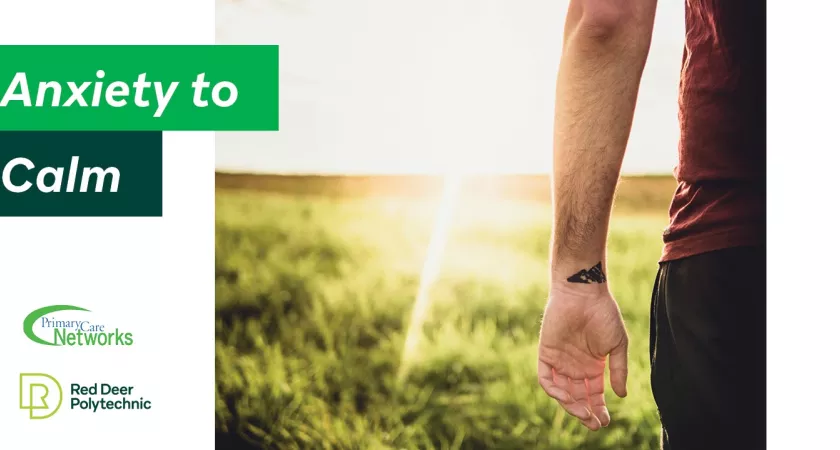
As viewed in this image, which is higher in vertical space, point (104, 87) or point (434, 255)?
point (104, 87)

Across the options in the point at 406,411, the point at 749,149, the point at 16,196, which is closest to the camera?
the point at 749,149

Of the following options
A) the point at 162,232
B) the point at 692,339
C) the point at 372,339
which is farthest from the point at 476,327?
the point at 692,339

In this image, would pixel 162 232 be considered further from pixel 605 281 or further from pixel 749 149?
pixel 749 149

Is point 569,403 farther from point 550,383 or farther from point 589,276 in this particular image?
point 589,276

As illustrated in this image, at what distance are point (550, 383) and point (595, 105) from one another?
503mm

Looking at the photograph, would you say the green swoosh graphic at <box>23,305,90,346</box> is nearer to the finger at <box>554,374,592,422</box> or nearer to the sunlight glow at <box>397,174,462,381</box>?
the sunlight glow at <box>397,174,462,381</box>

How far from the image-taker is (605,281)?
1207 millimetres

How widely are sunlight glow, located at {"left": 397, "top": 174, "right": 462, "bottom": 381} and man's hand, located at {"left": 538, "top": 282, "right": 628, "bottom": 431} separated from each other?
1212 mm

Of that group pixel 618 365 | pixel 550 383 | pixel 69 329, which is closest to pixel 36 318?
pixel 69 329

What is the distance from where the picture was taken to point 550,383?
4.11ft

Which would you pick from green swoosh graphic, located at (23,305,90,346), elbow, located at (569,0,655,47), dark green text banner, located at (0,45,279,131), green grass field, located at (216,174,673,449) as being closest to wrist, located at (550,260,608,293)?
elbow, located at (569,0,655,47)

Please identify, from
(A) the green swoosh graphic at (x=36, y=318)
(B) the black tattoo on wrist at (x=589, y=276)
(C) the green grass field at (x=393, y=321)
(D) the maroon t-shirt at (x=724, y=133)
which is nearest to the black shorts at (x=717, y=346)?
(D) the maroon t-shirt at (x=724, y=133)

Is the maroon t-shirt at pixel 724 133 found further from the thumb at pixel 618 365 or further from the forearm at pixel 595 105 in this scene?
the thumb at pixel 618 365

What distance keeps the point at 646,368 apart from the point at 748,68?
1630mm
